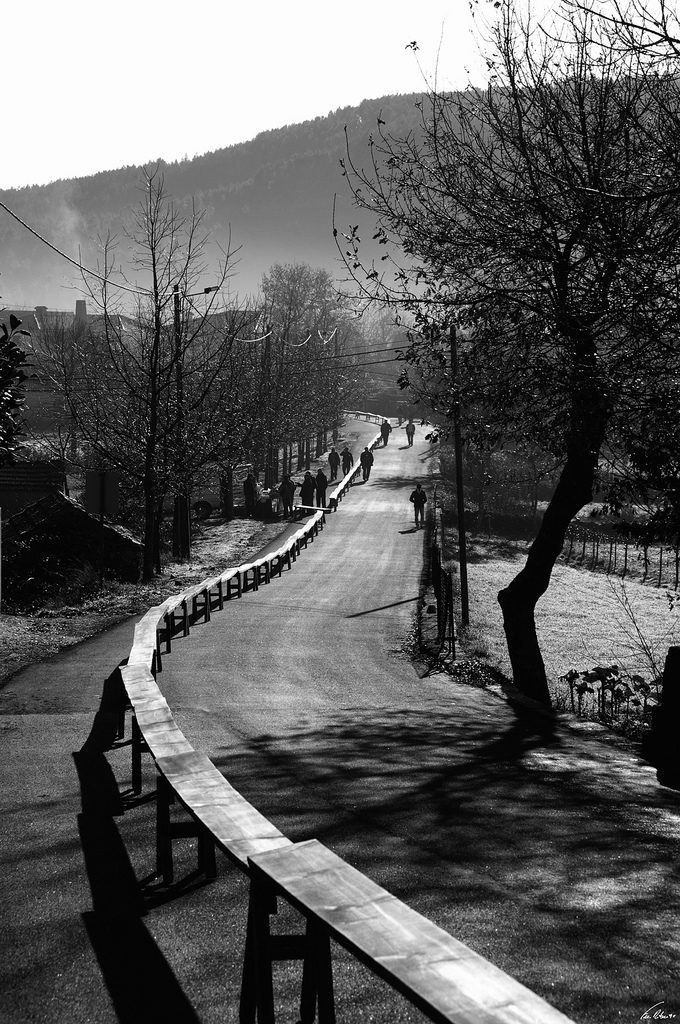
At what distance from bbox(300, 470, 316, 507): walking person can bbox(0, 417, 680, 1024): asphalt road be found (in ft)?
102

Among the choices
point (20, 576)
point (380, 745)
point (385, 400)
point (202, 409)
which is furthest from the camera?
point (385, 400)

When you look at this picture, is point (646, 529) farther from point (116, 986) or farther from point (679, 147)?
point (116, 986)

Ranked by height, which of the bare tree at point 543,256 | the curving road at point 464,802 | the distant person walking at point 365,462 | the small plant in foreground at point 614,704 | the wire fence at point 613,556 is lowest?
the wire fence at point 613,556

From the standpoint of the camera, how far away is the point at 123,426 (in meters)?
28.6

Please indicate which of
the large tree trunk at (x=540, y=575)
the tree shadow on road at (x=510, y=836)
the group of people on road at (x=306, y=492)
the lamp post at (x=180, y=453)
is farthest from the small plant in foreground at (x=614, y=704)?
the group of people on road at (x=306, y=492)

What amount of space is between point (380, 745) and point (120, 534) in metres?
18.0

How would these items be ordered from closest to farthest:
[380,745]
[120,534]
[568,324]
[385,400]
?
1. [380,745]
2. [568,324]
3. [120,534]
4. [385,400]

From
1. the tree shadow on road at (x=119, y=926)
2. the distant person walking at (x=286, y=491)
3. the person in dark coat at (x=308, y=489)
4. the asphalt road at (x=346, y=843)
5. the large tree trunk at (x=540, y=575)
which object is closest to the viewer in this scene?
the tree shadow on road at (x=119, y=926)

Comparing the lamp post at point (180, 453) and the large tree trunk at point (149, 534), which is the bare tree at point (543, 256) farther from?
the lamp post at point (180, 453)

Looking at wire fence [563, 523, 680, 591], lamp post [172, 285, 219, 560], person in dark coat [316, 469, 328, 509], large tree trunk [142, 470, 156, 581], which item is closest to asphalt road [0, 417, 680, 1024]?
large tree trunk [142, 470, 156, 581]

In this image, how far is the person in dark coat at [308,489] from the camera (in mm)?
44406

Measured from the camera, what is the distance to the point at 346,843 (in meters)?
5.86

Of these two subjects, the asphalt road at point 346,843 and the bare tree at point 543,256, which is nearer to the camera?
the asphalt road at point 346,843

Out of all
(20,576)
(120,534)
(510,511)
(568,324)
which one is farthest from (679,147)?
(510,511)
